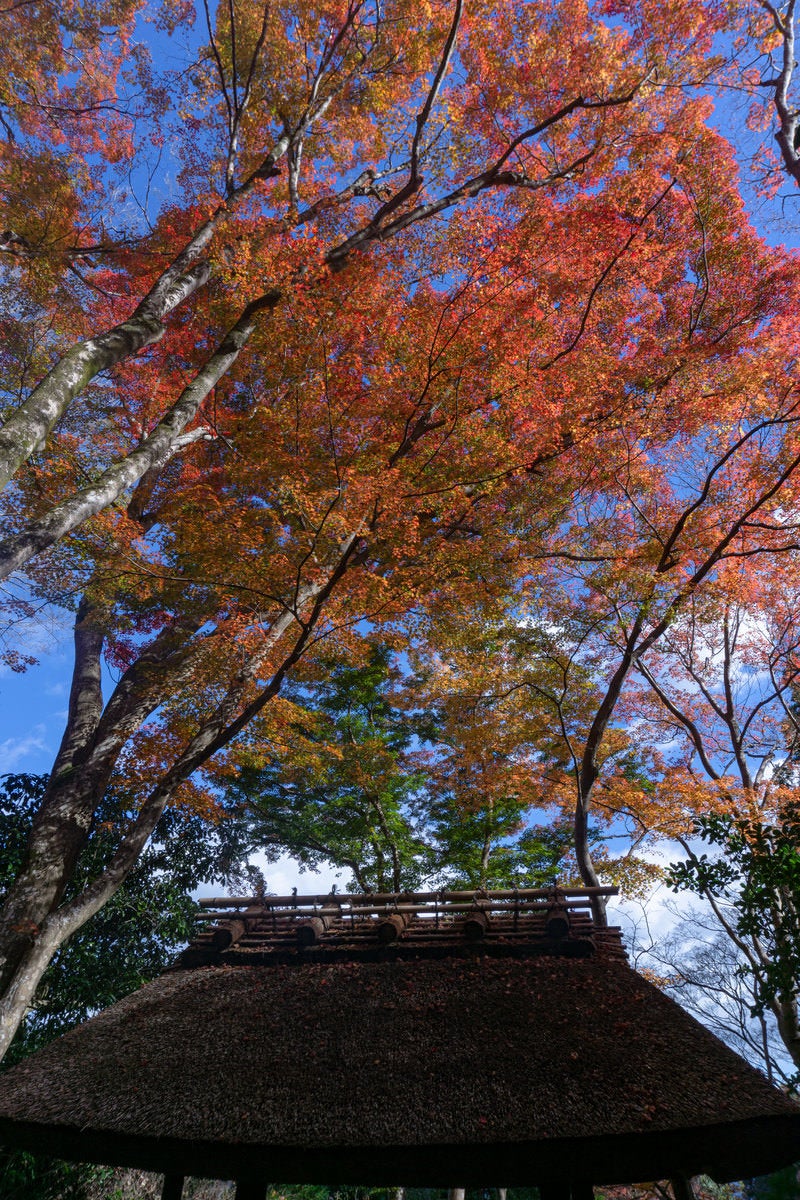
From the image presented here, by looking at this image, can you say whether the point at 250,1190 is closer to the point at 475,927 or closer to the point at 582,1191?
the point at 582,1191

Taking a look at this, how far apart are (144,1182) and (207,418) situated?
12.7 meters

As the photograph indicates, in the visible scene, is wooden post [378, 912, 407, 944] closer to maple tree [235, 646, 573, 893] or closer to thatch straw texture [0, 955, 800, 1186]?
thatch straw texture [0, 955, 800, 1186]

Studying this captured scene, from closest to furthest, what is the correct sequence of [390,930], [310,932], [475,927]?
1. [475,927]
2. [390,930]
3. [310,932]

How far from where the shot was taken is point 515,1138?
11.5 ft

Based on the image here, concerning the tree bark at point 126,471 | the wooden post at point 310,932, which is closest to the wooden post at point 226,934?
the wooden post at point 310,932

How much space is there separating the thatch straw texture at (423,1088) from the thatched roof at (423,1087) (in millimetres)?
13

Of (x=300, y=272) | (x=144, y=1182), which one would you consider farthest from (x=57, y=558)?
(x=144, y=1182)

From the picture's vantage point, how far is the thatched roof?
366cm

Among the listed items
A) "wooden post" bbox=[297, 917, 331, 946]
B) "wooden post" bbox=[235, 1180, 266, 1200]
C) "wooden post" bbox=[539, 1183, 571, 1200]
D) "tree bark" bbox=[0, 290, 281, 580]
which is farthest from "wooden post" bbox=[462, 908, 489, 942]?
"tree bark" bbox=[0, 290, 281, 580]

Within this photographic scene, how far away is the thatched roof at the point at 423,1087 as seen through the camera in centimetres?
366

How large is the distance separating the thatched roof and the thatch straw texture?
13 mm

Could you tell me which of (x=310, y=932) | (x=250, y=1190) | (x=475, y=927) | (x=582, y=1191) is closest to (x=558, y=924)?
(x=475, y=927)

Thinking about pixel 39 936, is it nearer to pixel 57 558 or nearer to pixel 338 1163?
pixel 338 1163

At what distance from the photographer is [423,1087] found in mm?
3947
